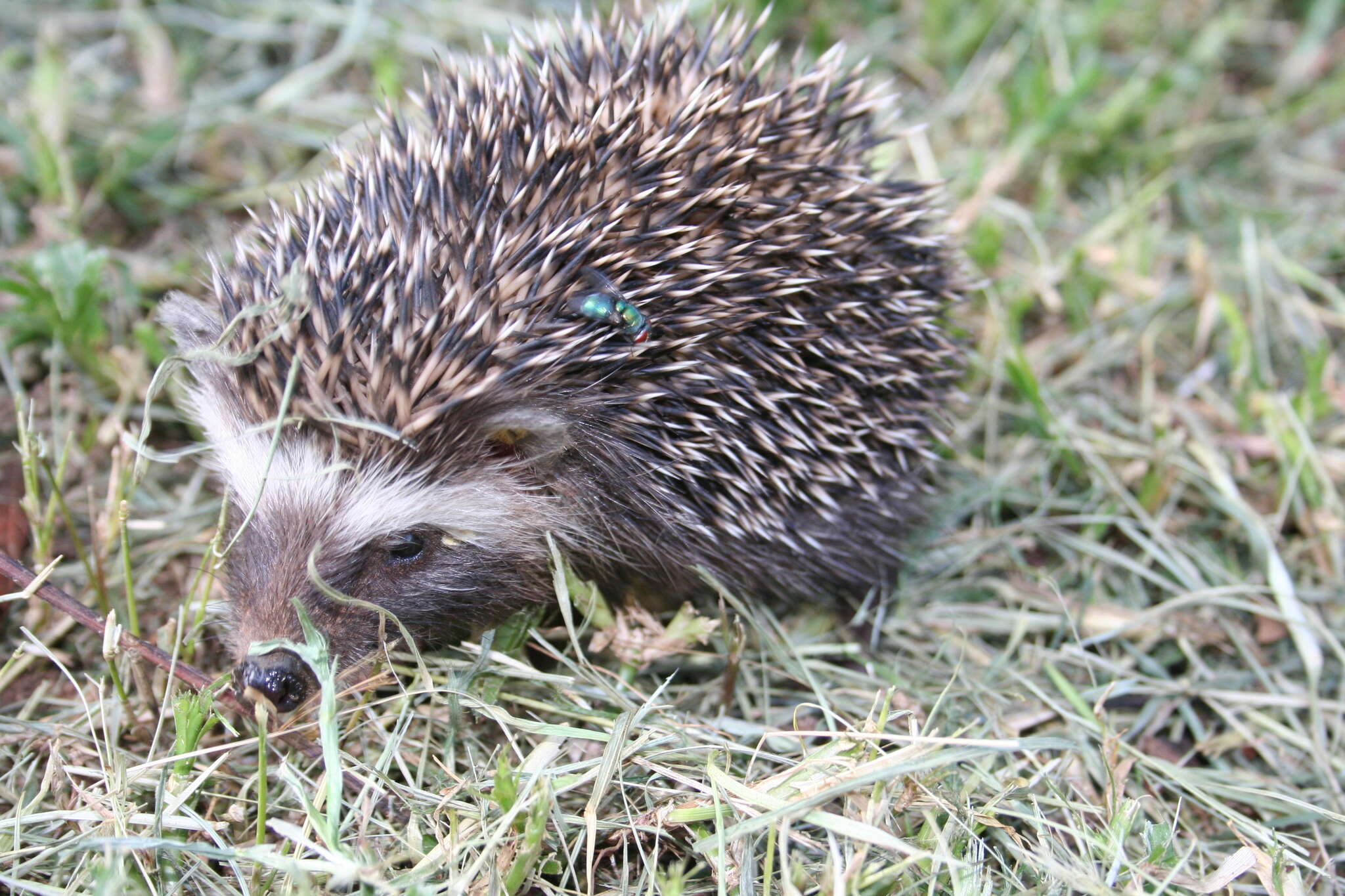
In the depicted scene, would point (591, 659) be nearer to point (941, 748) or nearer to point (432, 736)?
point (432, 736)

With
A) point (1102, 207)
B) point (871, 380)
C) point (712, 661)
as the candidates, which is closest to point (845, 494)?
point (871, 380)

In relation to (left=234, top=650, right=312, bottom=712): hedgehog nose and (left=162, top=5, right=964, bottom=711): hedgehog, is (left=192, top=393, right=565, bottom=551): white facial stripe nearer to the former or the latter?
(left=162, top=5, right=964, bottom=711): hedgehog

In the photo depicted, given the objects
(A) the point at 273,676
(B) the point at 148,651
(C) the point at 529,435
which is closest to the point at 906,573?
(C) the point at 529,435

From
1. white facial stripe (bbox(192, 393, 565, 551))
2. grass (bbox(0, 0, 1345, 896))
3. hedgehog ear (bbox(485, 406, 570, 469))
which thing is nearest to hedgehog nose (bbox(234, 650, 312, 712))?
grass (bbox(0, 0, 1345, 896))

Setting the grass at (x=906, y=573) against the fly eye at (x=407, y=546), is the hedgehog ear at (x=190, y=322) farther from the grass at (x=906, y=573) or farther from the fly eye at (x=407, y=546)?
the fly eye at (x=407, y=546)

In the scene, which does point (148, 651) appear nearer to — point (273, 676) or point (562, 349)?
point (273, 676)

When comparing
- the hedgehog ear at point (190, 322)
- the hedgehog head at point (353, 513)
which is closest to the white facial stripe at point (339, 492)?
the hedgehog head at point (353, 513)
